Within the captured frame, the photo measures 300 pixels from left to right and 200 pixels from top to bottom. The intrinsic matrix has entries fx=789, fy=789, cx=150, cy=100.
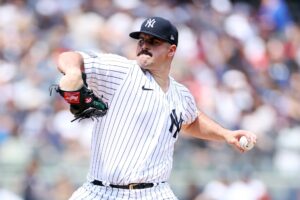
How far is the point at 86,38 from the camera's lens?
→ 425 inches

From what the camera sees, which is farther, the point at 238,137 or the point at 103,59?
the point at 238,137

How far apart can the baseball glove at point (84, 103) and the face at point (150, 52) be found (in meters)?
0.42

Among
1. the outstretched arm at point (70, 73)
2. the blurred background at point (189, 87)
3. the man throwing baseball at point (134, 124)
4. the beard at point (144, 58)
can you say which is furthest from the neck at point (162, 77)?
the blurred background at point (189, 87)

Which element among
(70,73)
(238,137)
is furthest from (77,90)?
(238,137)

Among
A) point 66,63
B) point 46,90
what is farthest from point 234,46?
point 66,63

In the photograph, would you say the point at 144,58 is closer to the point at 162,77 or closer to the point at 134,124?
the point at 162,77

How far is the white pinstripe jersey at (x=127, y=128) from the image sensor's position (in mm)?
4727

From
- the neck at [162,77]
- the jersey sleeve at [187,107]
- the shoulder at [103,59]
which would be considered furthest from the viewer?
the jersey sleeve at [187,107]

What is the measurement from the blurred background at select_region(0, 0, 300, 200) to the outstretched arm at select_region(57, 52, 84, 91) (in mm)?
4730

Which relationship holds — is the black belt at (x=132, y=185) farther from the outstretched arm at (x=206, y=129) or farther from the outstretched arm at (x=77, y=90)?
the outstretched arm at (x=206, y=129)

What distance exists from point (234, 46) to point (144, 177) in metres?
7.04

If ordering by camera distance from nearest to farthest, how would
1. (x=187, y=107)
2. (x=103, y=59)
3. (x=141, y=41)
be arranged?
(x=103, y=59) → (x=141, y=41) → (x=187, y=107)

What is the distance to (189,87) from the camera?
1032 cm

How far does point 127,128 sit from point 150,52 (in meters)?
0.49
